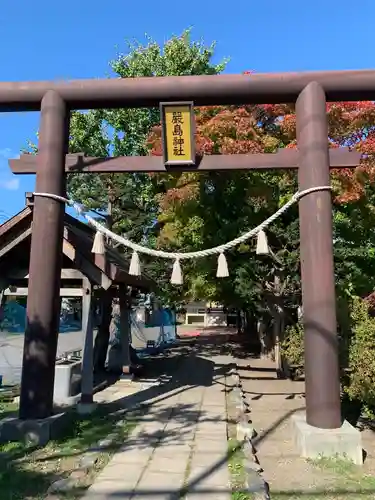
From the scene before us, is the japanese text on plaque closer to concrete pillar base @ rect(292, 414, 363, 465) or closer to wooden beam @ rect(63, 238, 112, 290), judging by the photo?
wooden beam @ rect(63, 238, 112, 290)

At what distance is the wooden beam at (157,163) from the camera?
7.20 meters

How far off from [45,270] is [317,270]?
13.0 feet

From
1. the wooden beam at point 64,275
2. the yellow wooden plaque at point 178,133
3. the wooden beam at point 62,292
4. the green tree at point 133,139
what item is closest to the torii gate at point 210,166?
the yellow wooden plaque at point 178,133

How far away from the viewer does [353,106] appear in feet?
39.3

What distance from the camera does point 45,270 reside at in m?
6.84

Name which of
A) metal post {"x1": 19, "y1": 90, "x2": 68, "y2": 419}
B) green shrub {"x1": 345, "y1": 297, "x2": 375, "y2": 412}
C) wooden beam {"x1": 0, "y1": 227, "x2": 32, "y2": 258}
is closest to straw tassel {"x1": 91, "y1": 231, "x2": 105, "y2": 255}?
metal post {"x1": 19, "y1": 90, "x2": 68, "y2": 419}

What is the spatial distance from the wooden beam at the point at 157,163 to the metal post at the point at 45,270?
0.25 m

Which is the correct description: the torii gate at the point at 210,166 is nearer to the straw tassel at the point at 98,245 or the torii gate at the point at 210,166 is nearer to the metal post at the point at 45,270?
the metal post at the point at 45,270

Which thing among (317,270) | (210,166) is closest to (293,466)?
(317,270)

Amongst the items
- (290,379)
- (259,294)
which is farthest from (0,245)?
(290,379)

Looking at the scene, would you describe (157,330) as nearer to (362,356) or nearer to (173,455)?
(362,356)

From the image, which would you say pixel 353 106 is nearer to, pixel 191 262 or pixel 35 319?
pixel 191 262

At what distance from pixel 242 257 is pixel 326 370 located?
7.38 m

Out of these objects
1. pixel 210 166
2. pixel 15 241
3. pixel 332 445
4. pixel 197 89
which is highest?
pixel 197 89
